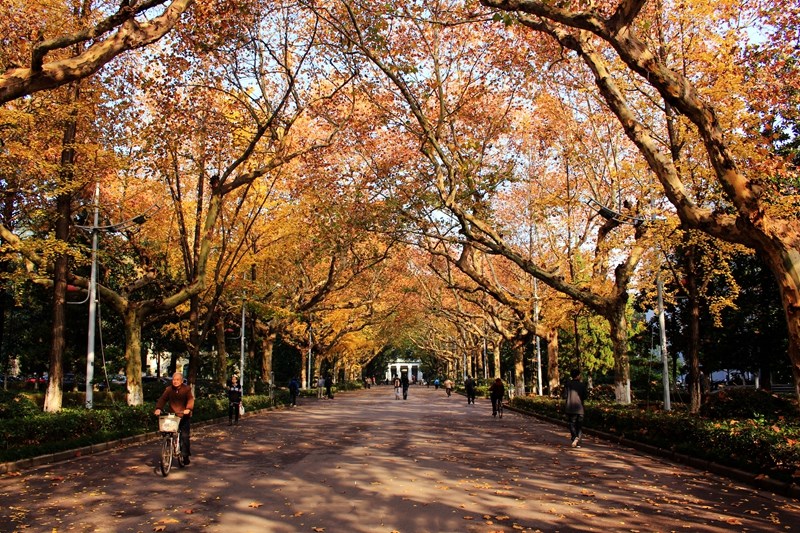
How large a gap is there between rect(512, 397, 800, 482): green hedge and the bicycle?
28.9 feet

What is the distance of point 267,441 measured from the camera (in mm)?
15719

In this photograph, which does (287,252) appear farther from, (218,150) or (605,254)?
(605,254)

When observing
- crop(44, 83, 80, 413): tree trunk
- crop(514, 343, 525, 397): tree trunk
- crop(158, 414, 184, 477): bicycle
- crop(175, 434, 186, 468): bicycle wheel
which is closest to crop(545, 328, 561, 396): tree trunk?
crop(514, 343, 525, 397): tree trunk

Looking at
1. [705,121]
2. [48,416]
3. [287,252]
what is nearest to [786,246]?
[705,121]

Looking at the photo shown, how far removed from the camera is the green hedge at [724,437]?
9.55m

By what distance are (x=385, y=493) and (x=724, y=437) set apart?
6.53m

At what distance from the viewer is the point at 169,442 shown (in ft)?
33.8

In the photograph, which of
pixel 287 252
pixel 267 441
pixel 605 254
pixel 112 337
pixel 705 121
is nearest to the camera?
pixel 705 121

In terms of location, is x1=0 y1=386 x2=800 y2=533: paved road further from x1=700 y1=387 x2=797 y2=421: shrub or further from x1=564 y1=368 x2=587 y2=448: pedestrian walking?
x1=700 y1=387 x2=797 y2=421: shrub

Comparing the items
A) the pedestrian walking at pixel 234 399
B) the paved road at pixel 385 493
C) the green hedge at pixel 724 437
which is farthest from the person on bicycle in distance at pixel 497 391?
the paved road at pixel 385 493

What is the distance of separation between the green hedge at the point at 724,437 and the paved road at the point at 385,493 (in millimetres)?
528

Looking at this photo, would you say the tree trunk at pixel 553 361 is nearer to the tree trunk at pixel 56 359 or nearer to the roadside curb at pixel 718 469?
the roadside curb at pixel 718 469

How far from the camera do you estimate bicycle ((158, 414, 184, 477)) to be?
32.4 ft

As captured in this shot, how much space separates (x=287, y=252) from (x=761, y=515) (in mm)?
25108
